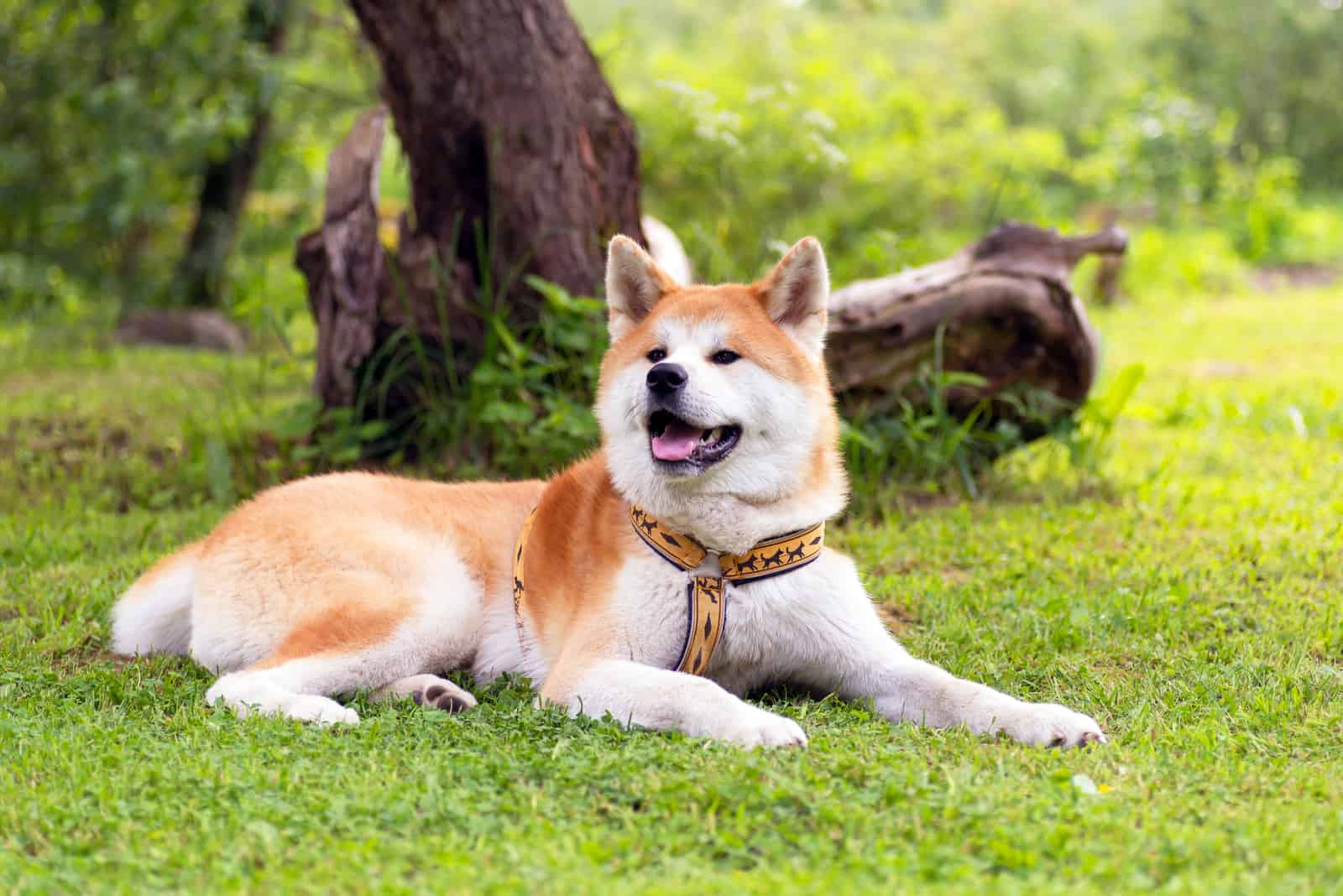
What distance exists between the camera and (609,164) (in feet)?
22.6

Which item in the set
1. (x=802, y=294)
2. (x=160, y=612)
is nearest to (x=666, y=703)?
(x=802, y=294)

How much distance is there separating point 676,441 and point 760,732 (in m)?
0.92

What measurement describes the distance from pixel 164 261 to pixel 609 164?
23.5 feet

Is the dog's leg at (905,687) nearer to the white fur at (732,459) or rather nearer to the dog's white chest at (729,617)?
the dog's white chest at (729,617)

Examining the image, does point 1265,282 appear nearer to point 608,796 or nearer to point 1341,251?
point 1341,251

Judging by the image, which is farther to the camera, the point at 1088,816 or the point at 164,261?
the point at 164,261

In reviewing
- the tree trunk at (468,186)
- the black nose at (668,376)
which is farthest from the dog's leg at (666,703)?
the tree trunk at (468,186)

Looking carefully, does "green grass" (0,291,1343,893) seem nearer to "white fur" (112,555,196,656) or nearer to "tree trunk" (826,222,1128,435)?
"white fur" (112,555,196,656)

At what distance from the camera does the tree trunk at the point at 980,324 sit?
6418mm

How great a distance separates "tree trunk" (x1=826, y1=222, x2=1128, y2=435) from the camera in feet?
21.1

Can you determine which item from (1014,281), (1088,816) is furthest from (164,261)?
(1088,816)

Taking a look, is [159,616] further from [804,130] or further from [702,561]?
[804,130]

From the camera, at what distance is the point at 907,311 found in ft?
21.1

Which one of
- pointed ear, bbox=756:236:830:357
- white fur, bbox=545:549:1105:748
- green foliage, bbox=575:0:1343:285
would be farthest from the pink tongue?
green foliage, bbox=575:0:1343:285
